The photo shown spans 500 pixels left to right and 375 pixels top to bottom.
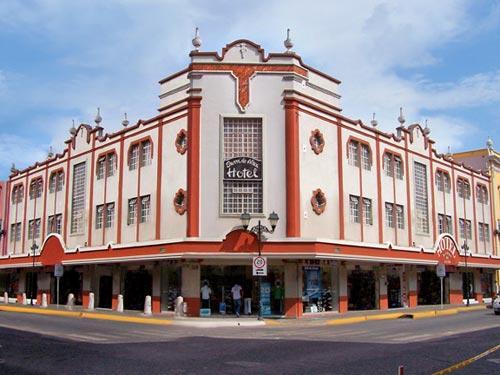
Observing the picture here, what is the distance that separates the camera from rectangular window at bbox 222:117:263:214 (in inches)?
1225

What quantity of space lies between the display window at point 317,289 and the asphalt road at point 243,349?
684cm

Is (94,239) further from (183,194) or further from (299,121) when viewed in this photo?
(299,121)

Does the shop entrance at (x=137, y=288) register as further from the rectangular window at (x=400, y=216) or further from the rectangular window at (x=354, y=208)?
the rectangular window at (x=400, y=216)

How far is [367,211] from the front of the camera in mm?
36656

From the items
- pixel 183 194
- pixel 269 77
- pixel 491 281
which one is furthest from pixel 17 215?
pixel 491 281

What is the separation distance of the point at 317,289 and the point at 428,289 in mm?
13932

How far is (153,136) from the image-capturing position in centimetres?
3494

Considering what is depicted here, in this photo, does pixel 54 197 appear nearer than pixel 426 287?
No

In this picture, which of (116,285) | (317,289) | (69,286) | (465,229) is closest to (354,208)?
(317,289)

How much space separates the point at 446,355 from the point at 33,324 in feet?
57.1

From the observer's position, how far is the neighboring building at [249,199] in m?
30.8

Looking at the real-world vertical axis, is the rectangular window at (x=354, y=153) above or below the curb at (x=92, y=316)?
above

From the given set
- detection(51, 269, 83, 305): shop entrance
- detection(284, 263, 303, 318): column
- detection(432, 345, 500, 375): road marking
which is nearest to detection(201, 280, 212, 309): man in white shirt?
detection(284, 263, 303, 318): column

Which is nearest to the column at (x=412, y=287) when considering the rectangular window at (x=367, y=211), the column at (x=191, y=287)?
the rectangular window at (x=367, y=211)
